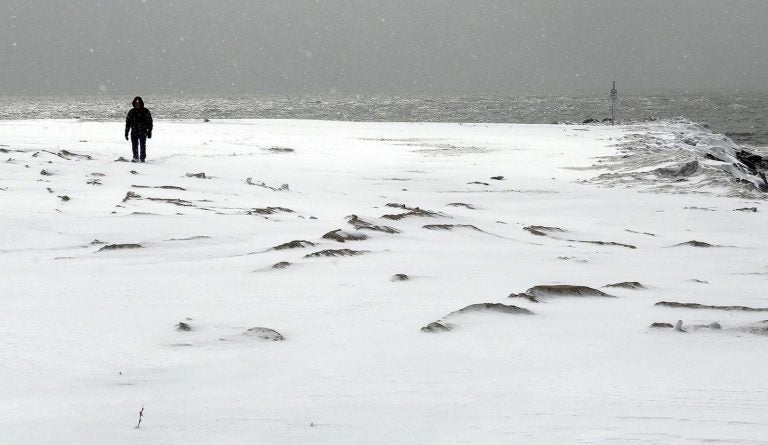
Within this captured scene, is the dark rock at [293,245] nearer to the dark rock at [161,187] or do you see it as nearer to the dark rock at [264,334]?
the dark rock at [264,334]

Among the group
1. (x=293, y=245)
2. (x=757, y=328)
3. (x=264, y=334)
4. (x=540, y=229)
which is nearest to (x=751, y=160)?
(x=540, y=229)

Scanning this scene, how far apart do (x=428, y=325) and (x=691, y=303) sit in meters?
1.67

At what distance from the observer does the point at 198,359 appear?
11.4 ft

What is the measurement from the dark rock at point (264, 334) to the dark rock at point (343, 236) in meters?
2.69

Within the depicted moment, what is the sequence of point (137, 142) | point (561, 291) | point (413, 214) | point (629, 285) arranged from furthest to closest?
point (137, 142), point (413, 214), point (629, 285), point (561, 291)

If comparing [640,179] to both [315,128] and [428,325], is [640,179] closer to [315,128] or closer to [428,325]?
[428,325]

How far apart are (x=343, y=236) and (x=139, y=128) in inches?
372

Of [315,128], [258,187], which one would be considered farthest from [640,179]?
[315,128]

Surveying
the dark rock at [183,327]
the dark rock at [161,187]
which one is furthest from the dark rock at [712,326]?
the dark rock at [161,187]

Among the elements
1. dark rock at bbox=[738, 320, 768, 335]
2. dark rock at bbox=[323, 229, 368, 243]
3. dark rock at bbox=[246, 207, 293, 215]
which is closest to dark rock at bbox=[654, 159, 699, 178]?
dark rock at bbox=[246, 207, 293, 215]

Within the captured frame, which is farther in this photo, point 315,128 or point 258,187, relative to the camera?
point 315,128

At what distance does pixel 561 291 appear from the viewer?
474 centimetres

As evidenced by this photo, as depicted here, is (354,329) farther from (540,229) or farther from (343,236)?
(540,229)

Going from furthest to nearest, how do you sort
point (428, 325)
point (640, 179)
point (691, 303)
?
point (640, 179), point (691, 303), point (428, 325)
